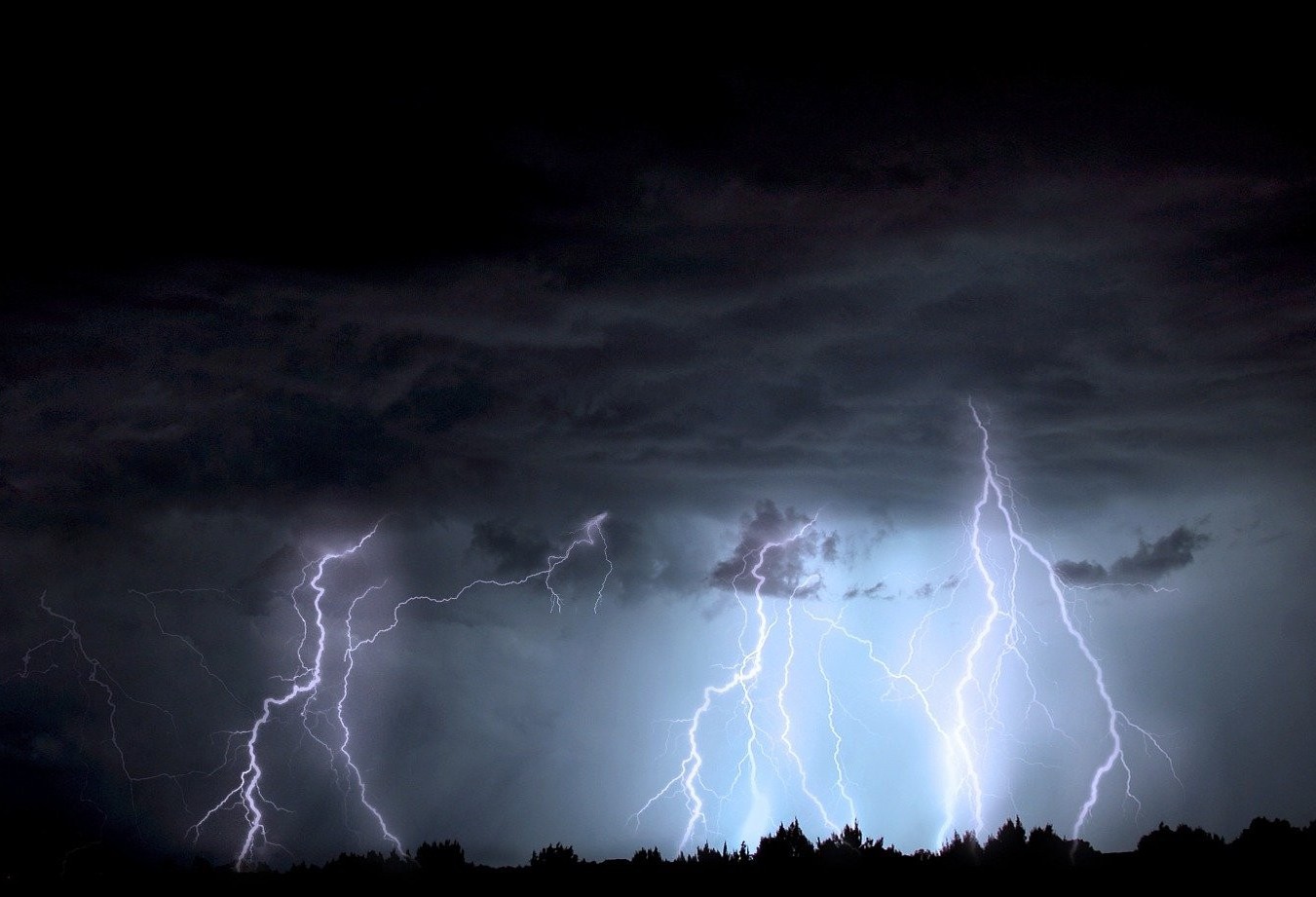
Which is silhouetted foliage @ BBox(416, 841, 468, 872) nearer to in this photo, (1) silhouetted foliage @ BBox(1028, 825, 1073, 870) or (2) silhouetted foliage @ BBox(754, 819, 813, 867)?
(2) silhouetted foliage @ BBox(754, 819, 813, 867)

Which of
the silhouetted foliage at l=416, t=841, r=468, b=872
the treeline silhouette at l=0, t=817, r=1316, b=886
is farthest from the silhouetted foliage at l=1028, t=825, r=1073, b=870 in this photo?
the silhouetted foliage at l=416, t=841, r=468, b=872

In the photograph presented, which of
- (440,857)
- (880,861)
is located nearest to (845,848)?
(880,861)

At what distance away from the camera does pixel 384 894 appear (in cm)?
1967

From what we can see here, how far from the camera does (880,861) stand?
20234 mm

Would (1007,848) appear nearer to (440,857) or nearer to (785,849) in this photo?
(785,849)

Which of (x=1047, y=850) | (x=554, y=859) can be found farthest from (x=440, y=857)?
(x=1047, y=850)

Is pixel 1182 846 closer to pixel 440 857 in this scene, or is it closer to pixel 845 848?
pixel 845 848

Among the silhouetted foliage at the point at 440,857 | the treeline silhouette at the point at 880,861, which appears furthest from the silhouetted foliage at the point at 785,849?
the silhouetted foliage at the point at 440,857

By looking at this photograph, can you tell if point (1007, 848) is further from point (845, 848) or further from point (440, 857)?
point (440, 857)

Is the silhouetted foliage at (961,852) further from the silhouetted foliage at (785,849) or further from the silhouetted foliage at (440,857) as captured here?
the silhouetted foliage at (440,857)

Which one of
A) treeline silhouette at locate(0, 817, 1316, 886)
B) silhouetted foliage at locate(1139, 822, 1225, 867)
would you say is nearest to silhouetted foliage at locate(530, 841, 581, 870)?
treeline silhouette at locate(0, 817, 1316, 886)

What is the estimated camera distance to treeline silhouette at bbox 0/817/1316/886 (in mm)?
19109

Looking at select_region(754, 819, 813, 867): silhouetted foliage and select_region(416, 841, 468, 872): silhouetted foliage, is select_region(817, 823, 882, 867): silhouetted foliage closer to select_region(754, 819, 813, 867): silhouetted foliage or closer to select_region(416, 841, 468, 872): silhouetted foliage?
select_region(754, 819, 813, 867): silhouetted foliage

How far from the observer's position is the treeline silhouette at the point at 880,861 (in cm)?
1911
